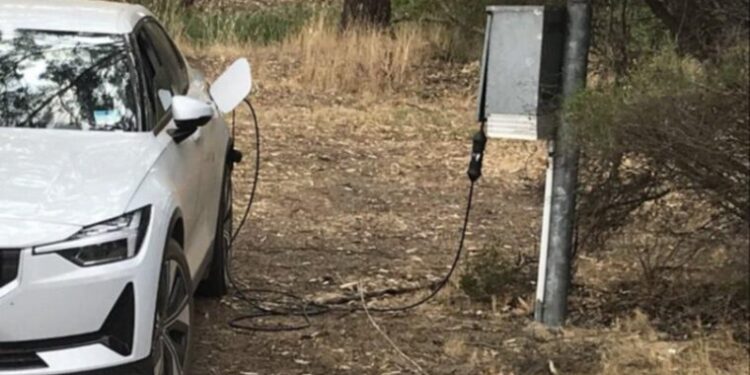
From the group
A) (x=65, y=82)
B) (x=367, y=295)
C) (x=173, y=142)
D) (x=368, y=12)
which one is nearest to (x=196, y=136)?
(x=173, y=142)

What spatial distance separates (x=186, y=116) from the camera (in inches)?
201

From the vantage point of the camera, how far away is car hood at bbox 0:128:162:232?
4.15 metres

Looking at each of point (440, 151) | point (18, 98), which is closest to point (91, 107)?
point (18, 98)

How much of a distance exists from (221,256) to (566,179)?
1989 mm

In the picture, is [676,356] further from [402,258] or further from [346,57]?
[346,57]

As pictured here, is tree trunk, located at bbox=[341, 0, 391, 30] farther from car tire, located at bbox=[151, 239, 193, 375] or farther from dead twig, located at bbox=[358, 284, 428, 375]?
car tire, located at bbox=[151, 239, 193, 375]

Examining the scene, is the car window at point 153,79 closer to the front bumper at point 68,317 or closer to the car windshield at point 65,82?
the car windshield at point 65,82

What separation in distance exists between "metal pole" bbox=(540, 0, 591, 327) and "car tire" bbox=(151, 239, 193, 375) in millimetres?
1856

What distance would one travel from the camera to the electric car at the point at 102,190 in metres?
4.00

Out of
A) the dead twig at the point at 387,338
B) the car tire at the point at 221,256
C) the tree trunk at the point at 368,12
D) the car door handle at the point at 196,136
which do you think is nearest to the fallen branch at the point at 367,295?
the dead twig at the point at 387,338

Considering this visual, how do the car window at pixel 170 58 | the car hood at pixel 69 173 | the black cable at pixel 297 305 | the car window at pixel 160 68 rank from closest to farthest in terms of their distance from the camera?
the car hood at pixel 69 173
the car window at pixel 160 68
the black cable at pixel 297 305
the car window at pixel 170 58

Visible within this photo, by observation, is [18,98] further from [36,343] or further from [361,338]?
[361,338]

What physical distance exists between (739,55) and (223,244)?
10.6ft

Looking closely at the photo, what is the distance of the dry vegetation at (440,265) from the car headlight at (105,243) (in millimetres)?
1436
